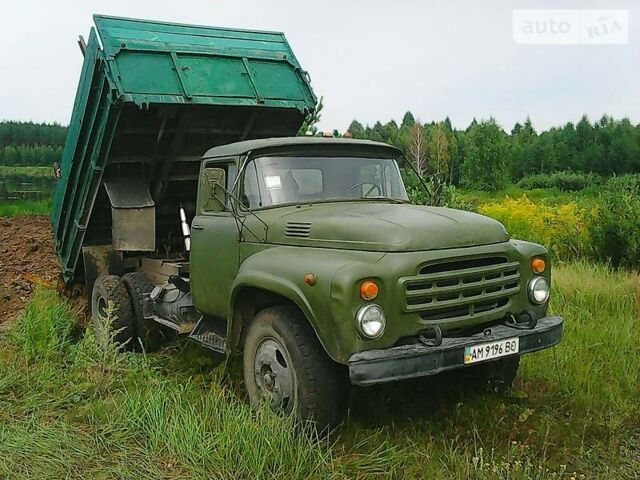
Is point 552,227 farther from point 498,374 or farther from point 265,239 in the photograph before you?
point 265,239

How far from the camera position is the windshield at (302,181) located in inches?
197

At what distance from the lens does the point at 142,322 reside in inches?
263

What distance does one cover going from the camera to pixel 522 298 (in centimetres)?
454

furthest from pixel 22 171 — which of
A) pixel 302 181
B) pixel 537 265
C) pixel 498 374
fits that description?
pixel 537 265

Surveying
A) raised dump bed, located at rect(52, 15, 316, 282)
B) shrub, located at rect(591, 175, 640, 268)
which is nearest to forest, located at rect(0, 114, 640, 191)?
shrub, located at rect(591, 175, 640, 268)

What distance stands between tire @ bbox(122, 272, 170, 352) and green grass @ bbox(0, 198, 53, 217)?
956cm

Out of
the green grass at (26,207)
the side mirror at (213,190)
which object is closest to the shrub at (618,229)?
the side mirror at (213,190)

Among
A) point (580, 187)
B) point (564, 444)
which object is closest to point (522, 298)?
point (564, 444)

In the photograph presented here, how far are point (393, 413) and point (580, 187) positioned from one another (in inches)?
1674

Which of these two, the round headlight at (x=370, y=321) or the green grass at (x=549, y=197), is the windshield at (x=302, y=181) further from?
the green grass at (x=549, y=197)

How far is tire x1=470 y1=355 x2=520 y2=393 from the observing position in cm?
500

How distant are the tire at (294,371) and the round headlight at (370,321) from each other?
0.43 m

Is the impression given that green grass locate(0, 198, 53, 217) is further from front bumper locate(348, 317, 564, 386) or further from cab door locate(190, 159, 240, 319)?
front bumper locate(348, 317, 564, 386)

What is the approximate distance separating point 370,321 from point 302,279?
503 millimetres
